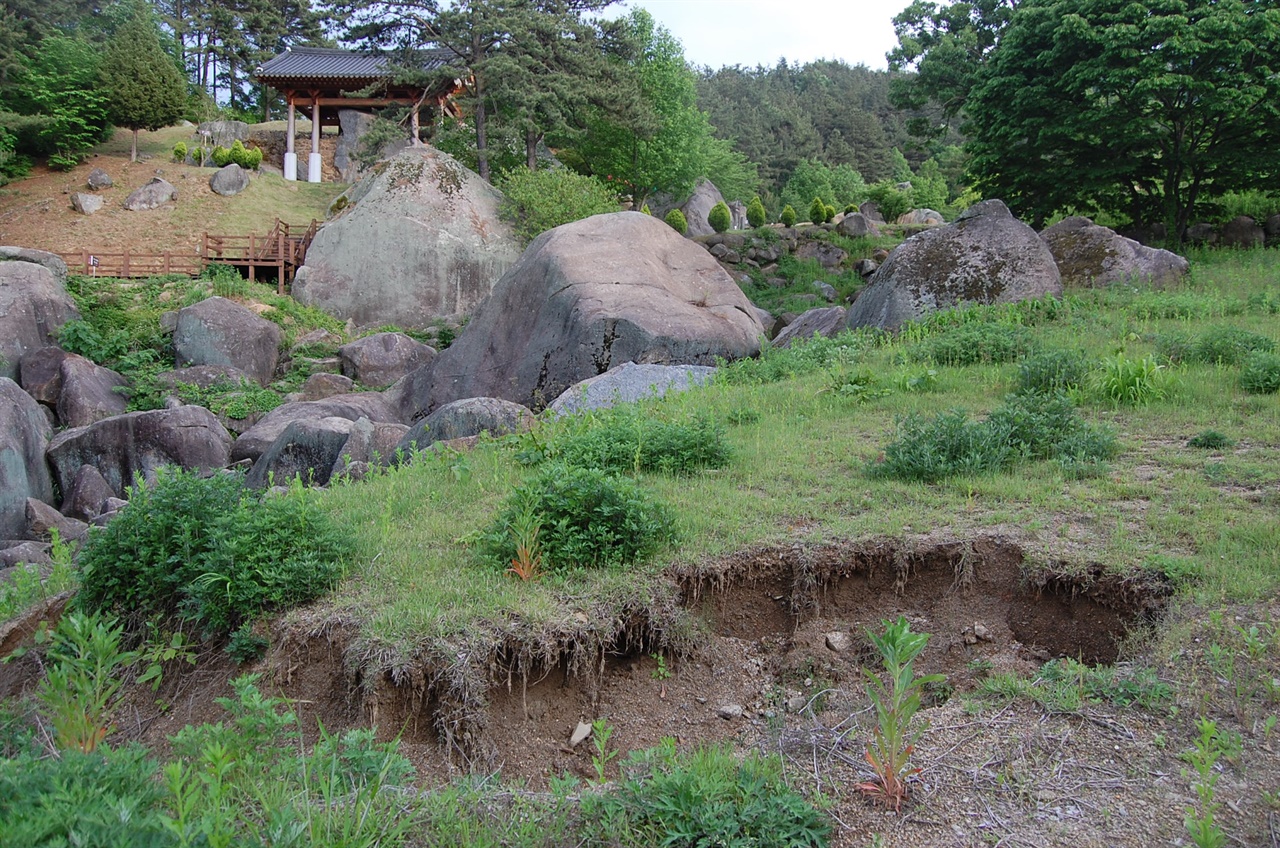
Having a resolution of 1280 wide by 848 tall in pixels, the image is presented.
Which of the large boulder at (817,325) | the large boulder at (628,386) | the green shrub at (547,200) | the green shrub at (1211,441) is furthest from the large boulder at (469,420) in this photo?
the green shrub at (547,200)

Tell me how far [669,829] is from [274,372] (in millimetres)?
21824

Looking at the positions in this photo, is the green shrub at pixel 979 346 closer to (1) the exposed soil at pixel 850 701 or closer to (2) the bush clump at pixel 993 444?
(2) the bush clump at pixel 993 444

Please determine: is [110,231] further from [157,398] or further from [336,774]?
[336,774]

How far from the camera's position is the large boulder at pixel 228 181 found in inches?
1385

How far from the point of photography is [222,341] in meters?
22.4

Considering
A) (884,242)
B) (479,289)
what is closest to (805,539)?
(479,289)

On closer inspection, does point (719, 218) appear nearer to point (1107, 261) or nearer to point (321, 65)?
point (321, 65)

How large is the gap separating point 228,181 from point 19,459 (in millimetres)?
23989

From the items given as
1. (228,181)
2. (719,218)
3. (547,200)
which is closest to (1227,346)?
A: (547,200)

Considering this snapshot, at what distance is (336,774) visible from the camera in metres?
3.49

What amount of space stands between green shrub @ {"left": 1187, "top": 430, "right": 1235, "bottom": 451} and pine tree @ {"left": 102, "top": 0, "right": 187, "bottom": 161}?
3992 cm

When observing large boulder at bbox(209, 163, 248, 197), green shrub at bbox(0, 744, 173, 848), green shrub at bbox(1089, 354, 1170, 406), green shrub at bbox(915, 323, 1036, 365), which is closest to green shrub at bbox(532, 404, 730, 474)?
green shrub at bbox(1089, 354, 1170, 406)

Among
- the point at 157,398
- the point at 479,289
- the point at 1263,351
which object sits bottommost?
the point at 157,398

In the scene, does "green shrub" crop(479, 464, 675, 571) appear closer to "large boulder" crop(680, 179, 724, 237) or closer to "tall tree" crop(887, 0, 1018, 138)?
"tall tree" crop(887, 0, 1018, 138)
